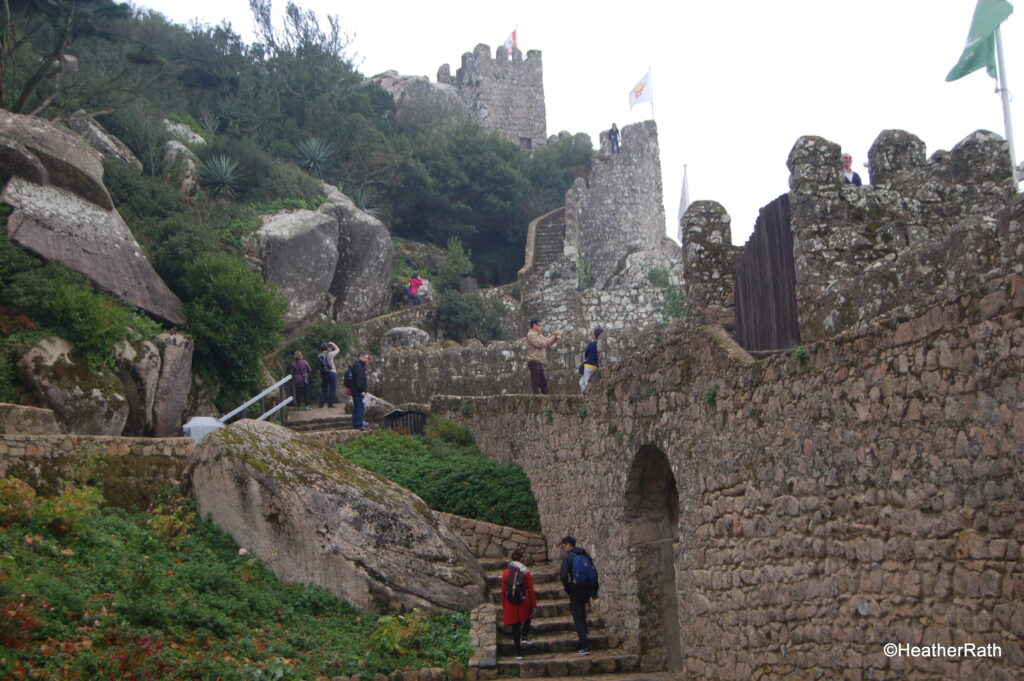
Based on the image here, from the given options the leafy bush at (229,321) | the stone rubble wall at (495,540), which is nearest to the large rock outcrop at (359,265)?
the leafy bush at (229,321)

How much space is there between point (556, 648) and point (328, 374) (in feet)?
37.2

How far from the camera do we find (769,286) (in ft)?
36.3

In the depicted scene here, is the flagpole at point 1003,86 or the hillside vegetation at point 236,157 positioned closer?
the flagpole at point 1003,86

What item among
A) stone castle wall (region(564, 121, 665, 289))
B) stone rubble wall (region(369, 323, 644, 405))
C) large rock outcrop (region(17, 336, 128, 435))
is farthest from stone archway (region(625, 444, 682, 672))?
stone castle wall (region(564, 121, 665, 289))

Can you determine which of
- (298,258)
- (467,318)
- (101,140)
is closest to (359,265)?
(298,258)

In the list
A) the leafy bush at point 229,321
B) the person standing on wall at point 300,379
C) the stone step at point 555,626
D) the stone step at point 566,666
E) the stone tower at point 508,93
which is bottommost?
the stone step at point 566,666

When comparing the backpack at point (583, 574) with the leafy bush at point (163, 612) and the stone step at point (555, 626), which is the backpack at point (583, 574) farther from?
the leafy bush at point (163, 612)

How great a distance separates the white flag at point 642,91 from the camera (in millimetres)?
43562

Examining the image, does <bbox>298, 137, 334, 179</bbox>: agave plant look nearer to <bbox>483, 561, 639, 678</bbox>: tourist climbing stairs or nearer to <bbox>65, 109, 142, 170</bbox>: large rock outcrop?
<bbox>65, 109, 142, 170</bbox>: large rock outcrop

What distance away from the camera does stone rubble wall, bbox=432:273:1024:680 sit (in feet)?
19.7

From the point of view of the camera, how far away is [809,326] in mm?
9875

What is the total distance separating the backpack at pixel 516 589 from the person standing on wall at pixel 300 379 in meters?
11.1

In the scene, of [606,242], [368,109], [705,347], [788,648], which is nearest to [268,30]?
[368,109]

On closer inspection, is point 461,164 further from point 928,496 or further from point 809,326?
point 928,496
